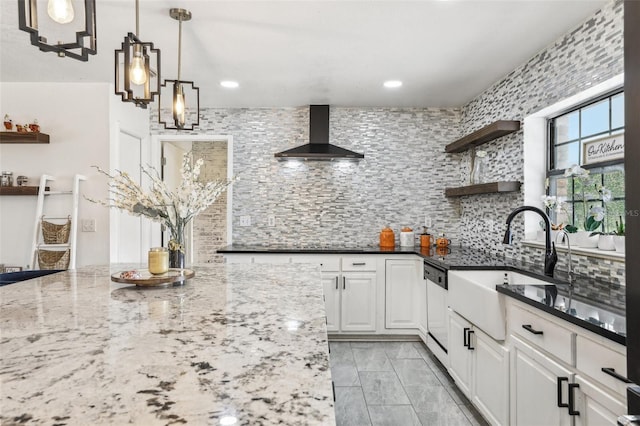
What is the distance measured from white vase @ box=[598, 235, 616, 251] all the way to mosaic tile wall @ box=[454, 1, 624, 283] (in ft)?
0.28

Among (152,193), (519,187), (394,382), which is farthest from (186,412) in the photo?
(519,187)

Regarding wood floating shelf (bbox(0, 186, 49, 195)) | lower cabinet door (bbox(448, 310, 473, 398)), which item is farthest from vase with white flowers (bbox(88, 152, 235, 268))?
wood floating shelf (bbox(0, 186, 49, 195))

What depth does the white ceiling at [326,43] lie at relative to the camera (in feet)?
7.43

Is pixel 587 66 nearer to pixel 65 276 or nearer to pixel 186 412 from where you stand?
pixel 186 412

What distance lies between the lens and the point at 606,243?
86.0 inches

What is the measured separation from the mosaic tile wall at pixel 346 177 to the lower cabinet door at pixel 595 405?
2.99 m

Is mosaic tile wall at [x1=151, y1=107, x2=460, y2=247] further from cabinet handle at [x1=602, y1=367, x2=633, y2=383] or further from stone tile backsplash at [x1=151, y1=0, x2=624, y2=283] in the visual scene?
cabinet handle at [x1=602, y1=367, x2=633, y2=383]

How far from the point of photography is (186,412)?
0.62m

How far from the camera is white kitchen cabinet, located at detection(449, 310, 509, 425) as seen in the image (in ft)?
6.68

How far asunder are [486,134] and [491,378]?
2019 mm

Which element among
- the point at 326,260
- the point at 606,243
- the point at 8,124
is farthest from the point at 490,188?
the point at 8,124

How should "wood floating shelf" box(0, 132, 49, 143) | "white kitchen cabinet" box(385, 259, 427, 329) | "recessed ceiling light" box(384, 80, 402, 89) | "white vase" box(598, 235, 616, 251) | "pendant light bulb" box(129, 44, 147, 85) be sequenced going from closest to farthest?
1. "pendant light bulb" box(129, 44, 147, 85)
2. "white vase" box(598, 235, 616, 251)
3. "wood floating shelf" box(0, 132, 49, 143)
4. "recessed ceiling light" box(384, 80, 402, 89)
5. "white kitchen cabinet" box(385, 259, 427, 329)

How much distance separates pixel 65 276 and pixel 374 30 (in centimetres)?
238

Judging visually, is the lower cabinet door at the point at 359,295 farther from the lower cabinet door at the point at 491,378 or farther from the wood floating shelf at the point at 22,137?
the wood floating shelf at the point at 22,137
